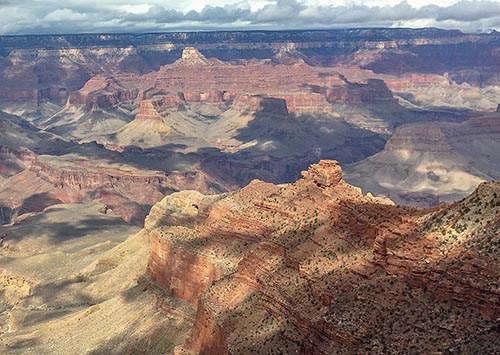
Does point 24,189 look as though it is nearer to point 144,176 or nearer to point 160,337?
point 144,176

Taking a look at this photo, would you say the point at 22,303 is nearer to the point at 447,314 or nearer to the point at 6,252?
the point at 6,252

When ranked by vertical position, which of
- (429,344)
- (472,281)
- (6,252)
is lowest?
(6,252)

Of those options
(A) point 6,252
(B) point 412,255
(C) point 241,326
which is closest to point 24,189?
(A) point 6,252

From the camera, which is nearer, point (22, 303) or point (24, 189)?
point (22, 303)

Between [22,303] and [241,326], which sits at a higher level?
[241,326]

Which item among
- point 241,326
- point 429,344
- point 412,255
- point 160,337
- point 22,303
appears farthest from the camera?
point 22,303

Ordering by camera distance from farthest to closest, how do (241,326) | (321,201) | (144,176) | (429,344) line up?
(144,176) → (321,201) → (241,326) → (429,344)
